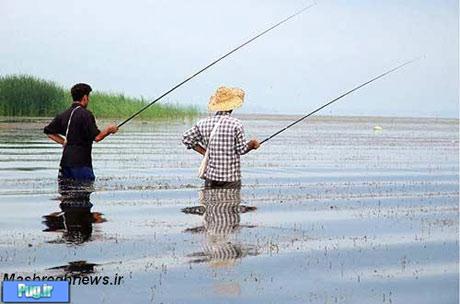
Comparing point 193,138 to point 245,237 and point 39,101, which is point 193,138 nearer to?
point 245,237

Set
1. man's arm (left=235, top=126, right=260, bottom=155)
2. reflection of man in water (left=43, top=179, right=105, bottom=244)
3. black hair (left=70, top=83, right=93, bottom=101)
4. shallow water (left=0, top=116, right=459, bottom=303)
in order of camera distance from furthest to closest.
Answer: black hair (left=70, top=83, right=93, bottom=101), man's arm (left=235, top=126, right=260, bottom=155), reflection of man in water (left=43, top=179, right=105, bottom=244), shallow water (left=0, top=116, right=459, bottom=303)

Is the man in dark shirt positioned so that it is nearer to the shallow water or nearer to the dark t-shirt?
the dark t-shirt

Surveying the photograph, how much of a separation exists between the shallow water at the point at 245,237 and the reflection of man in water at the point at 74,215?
0.10ft

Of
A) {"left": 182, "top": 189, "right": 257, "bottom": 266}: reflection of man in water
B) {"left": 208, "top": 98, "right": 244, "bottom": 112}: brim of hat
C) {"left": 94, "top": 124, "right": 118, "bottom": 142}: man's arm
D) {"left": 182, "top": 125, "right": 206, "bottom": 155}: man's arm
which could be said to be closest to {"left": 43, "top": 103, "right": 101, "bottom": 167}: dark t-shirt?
{"left": 94, "top": 124, "right": 118, "bottom": 142}: man's arm

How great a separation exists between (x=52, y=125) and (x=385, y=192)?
5486mm

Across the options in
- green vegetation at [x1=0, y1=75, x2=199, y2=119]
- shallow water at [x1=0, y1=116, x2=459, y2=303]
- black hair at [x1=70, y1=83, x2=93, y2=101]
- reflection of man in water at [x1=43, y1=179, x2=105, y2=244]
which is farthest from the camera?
green vegetation at [x1=0, y1=75, x2=199, y2=119]

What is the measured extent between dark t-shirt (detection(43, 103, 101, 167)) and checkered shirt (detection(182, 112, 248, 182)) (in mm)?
1327

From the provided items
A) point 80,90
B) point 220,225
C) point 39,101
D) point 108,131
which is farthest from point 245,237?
point 39,101

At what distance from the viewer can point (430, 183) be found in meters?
16.9

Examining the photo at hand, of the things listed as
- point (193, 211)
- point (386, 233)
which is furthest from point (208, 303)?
point (193, 211)

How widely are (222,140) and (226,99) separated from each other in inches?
22.5

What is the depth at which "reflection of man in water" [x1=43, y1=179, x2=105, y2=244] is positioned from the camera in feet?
31.5

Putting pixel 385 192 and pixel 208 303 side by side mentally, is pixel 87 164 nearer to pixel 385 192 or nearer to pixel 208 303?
pixel 385 192

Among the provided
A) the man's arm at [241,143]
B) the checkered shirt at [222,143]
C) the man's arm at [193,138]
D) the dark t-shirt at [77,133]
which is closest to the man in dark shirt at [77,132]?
the dark t-shirt at [77,133]
